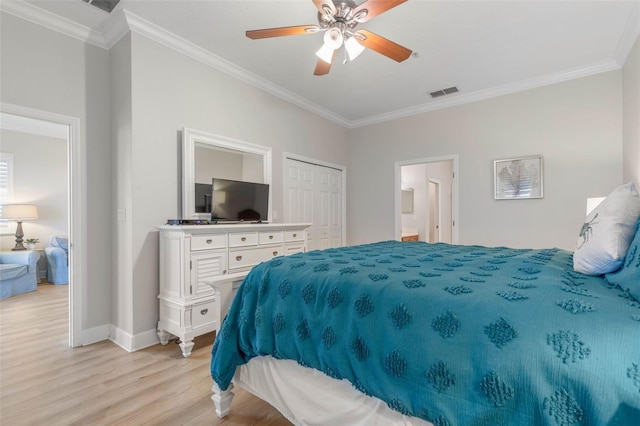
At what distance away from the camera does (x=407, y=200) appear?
6223 millimetres

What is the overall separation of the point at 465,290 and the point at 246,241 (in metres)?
2.29

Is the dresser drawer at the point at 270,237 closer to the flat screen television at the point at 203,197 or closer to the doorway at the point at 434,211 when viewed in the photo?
the flat screen television at the point at 203,197

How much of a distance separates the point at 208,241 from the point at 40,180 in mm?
4875

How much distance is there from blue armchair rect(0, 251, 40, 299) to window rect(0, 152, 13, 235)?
0.90m

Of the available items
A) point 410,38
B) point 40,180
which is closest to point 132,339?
point 410,38

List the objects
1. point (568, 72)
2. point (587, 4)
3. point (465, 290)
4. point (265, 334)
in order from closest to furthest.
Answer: point (465, 290) < point (265, 334) < point (587, 4) < point (568, 72)

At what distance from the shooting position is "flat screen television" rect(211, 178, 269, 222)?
3.04 metres

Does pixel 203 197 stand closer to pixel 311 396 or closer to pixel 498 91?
pixel 311 396

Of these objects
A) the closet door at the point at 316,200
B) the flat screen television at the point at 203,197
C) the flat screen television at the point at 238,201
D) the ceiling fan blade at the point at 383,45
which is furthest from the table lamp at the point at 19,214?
the ceiling fan blade at the point at 383,45

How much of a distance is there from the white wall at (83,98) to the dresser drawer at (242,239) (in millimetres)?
1150

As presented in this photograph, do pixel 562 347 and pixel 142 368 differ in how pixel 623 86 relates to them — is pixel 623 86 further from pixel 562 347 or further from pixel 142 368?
pixel 142 368

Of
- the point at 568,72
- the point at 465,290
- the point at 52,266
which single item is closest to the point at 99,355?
the point at 465,290

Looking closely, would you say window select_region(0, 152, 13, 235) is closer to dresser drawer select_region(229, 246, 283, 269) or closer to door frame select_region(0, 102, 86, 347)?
door frame select_region(0, 102, 86, 347)

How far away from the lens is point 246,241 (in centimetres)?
300
